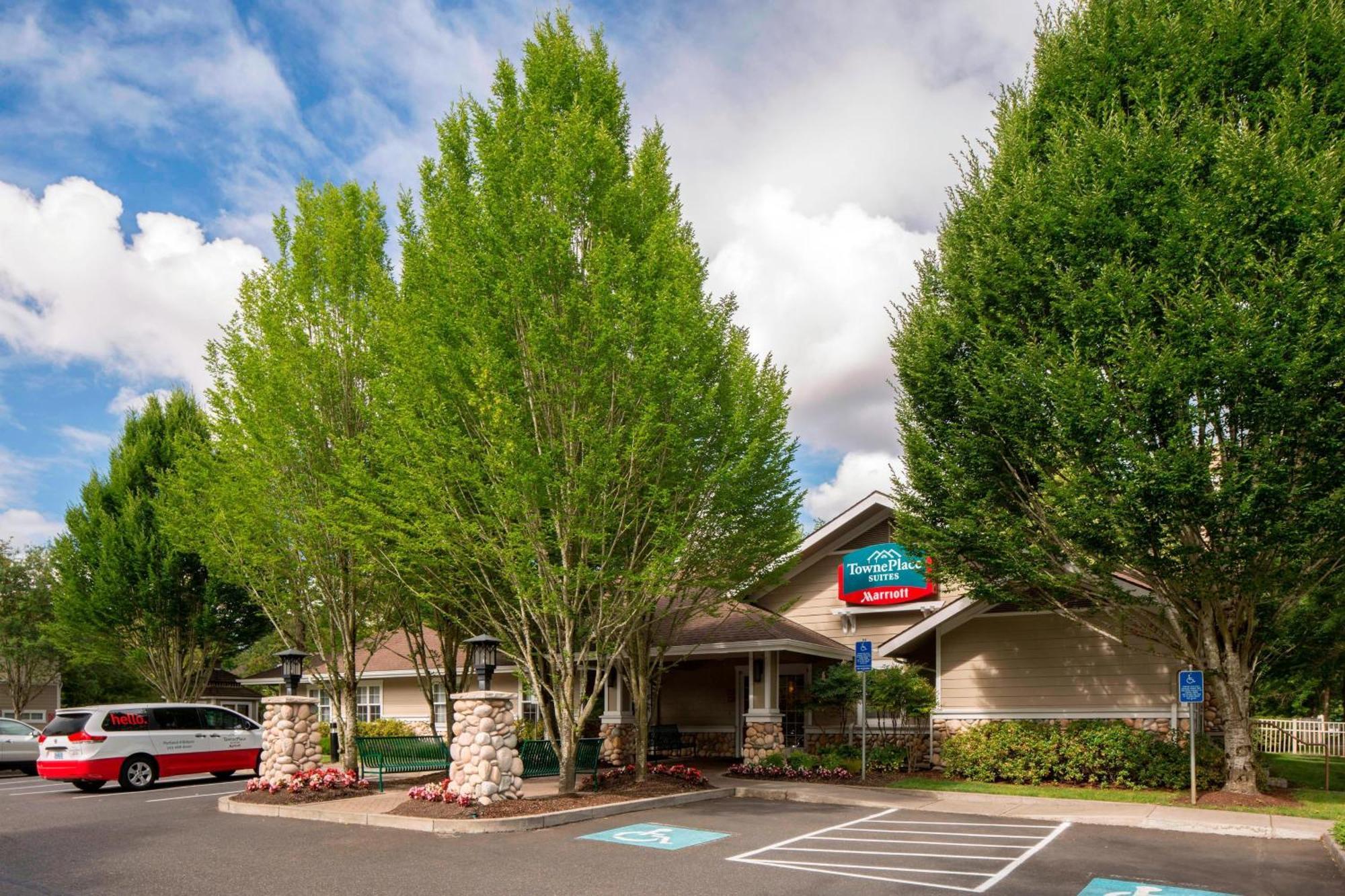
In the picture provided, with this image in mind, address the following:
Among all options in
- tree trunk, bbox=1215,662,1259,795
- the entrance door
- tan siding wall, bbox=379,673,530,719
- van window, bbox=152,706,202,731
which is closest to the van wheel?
van window, bbox=152,706,202,731

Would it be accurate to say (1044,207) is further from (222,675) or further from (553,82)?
(222,675)

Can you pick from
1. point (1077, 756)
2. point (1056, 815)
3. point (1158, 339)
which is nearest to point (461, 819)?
point (1056, 815)

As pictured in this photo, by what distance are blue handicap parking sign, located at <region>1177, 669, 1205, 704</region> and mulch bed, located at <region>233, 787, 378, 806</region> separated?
540 inches

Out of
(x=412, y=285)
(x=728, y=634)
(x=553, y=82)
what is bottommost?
(x=728, y=634)

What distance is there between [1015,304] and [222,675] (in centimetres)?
4327

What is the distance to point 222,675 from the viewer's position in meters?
45.7

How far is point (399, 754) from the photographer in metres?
16.8

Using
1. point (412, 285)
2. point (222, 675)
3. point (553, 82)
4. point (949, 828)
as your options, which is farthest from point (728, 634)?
point (222, 675)

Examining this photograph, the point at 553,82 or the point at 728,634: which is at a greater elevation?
the point at 553,82

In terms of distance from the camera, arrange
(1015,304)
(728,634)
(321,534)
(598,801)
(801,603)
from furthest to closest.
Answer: (801,603), (728,634), (321,534), (1015,304), (598,801)

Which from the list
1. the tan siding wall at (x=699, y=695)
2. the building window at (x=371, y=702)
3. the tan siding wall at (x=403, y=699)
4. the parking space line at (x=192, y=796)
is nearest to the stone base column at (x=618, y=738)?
the tan siding wall at (x=699, y=695)

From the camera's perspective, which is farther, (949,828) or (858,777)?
(858,777)

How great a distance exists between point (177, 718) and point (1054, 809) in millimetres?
17463

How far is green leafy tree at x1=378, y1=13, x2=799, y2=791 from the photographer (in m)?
14.5
